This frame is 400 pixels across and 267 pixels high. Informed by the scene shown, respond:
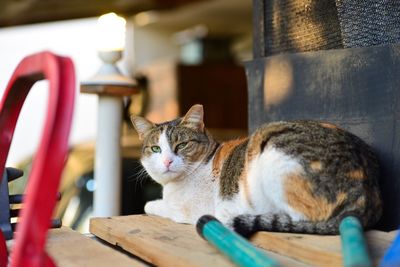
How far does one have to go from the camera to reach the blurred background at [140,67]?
3.97 meters

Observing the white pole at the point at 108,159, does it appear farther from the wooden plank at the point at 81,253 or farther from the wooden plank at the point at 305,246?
the wooden plank at the point at 305,246

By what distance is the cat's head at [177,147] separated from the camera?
2229mm

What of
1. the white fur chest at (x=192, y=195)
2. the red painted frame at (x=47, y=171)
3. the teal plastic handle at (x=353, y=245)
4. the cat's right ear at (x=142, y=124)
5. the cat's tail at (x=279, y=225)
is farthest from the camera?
the cat's right ear at (x=142, y=124)

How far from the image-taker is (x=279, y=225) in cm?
155

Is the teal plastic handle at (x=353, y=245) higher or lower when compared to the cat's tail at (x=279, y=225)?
higher

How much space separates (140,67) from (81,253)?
230 inches

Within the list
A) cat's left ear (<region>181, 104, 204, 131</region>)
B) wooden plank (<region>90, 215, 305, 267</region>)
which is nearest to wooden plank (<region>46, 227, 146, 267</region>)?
wooden plank (<region>90, 215, 305, 267</region>)

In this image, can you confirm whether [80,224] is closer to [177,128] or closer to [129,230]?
[177,128]

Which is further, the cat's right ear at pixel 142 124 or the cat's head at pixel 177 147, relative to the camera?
the cat's right ear at pixel 142 124

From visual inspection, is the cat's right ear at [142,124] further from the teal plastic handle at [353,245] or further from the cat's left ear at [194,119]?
the teal plastic handle at [353,245]

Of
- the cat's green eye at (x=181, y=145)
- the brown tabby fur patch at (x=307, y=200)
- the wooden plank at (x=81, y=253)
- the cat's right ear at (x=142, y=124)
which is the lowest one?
the wooden plank at (x=81, y=253)

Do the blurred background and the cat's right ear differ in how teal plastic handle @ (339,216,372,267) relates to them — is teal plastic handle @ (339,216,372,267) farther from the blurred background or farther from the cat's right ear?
the blurred background

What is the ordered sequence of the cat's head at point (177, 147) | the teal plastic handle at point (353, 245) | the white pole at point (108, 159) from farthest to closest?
the white pole at point (108, 159) < the cat's head at point (177, 147) < the teal plastic handle at point (353, 245)

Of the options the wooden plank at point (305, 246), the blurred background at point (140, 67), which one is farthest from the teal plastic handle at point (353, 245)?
the blurred background at point (140, 67)
